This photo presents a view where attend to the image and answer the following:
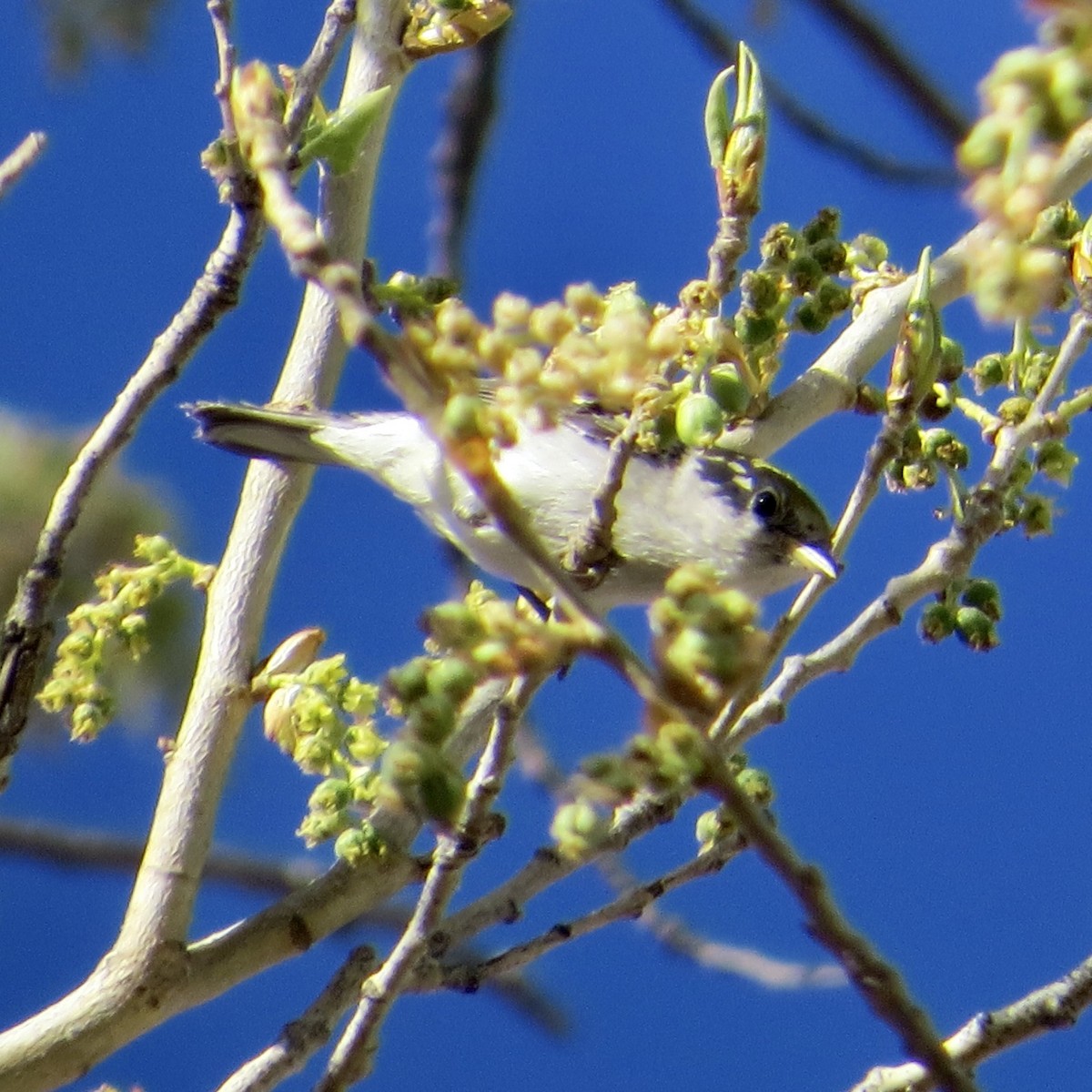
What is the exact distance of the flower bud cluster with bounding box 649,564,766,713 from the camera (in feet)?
1.34

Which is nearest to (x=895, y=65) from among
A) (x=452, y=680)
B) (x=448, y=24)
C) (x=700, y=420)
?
(x=448, y=24)

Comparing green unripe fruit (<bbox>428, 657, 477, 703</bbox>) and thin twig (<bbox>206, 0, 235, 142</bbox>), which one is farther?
thin twig (<bbox>206, 0, 235, 142</bbox>)

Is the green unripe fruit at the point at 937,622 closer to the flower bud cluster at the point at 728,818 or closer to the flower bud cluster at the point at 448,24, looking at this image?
the flower bud cluster at the point at 728,818

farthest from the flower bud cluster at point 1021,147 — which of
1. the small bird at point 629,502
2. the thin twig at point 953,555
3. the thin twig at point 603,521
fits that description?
the small bird at point 629,502

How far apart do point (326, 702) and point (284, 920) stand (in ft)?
0.56

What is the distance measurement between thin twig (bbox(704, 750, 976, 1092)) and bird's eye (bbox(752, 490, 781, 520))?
0.87 metres

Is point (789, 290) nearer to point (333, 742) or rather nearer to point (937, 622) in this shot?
point (937, 622)

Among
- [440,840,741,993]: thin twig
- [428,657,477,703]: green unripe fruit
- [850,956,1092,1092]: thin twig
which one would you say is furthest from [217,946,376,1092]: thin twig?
[428,657,477,703]: green unripe fruit

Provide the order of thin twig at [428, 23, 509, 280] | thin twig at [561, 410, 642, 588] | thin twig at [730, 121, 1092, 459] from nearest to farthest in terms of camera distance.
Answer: thin twig at [561, 410, 642, 588] → thin twig at [730, 121, 1092, 459] → thin twig at [428, 23, 509, 280]

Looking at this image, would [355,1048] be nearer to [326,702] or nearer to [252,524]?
[326,702]

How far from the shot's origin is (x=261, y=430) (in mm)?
1312

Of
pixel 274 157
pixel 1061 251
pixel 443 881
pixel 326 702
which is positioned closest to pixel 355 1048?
pixel 443 881

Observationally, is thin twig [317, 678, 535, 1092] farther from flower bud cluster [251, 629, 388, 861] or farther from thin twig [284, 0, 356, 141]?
thin twig [284, 0, 356, 141]

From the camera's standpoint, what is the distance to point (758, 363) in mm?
813
